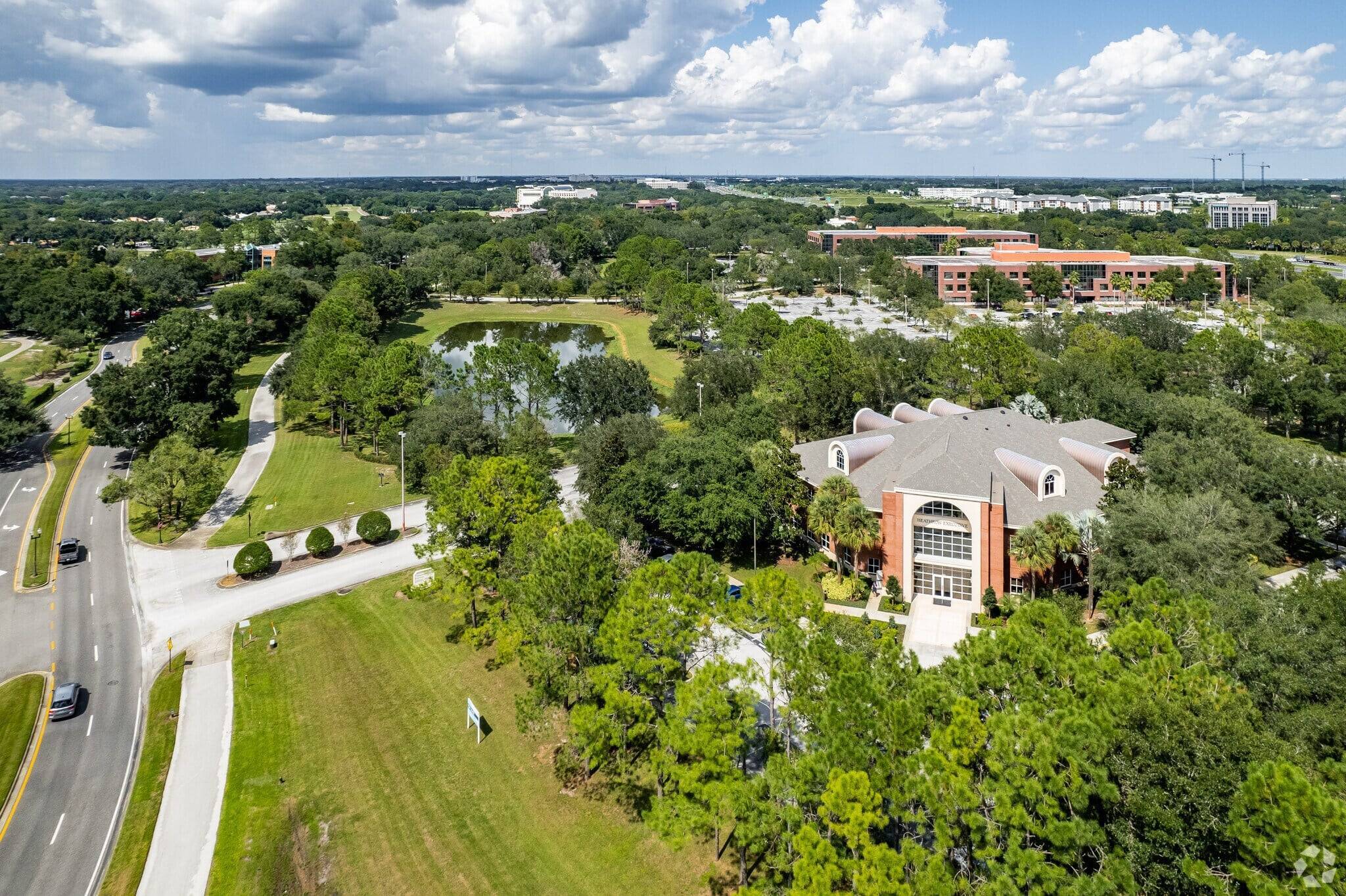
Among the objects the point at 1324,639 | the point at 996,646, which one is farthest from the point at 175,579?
the point at 1324,639

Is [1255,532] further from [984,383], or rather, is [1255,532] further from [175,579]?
[175,579]

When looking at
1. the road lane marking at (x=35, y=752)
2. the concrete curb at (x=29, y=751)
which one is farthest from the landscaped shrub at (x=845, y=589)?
the concrete curb at (x=29, y=751)

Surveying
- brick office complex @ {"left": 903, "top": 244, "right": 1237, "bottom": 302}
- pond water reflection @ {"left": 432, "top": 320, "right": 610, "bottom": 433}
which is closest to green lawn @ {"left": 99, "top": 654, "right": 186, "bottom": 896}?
pond water reflection @ {"left": 432, "top": 320, "right": 610, "bottom": 433}

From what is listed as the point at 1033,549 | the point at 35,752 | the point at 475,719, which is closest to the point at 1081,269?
the point at 1033,549

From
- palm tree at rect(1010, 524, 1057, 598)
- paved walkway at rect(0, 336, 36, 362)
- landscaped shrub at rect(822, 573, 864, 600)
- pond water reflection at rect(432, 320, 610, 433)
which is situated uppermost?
paved walkway at rect(0, 336, 36, 362)

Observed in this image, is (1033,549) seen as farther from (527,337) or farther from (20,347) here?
(20,347)

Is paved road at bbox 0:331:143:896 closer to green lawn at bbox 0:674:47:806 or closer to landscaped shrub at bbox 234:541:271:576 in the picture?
green lawn at bbox 0:674:47:806
